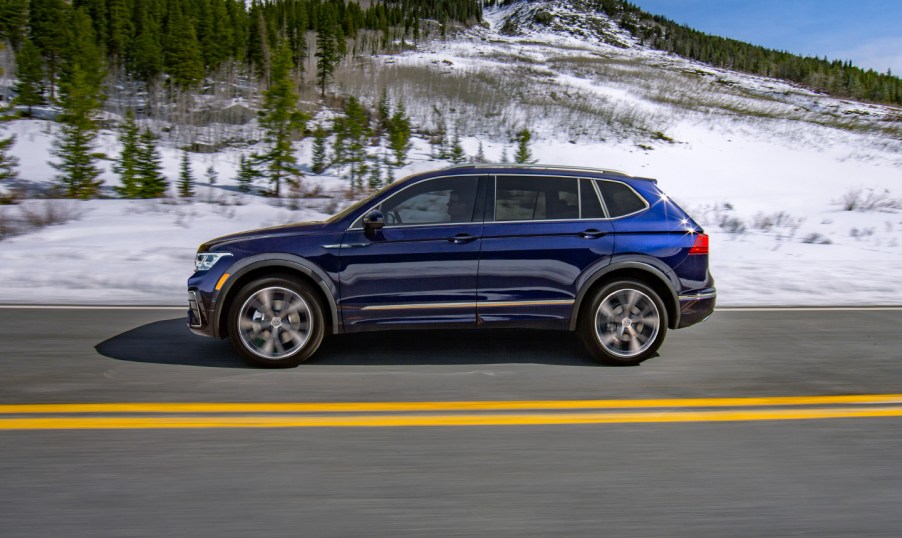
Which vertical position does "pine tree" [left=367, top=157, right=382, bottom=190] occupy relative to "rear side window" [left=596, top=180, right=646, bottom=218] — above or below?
above

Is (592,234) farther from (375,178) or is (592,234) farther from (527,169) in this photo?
(375,178)

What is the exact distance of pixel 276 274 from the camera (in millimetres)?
6020

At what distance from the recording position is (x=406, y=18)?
125m

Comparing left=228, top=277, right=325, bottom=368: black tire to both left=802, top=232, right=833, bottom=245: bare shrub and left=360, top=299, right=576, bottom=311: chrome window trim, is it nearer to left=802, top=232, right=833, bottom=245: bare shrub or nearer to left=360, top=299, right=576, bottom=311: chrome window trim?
left=360, top=299, right=576, bottom=311: chrome window trim

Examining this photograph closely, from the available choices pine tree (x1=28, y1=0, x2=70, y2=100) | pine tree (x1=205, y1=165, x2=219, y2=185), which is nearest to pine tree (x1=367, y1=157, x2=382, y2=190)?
pine tree (x1=205, y1=165, x2=219, y2=185)

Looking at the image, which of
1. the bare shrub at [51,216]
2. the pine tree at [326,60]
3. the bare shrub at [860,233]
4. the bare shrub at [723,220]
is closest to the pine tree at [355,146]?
the bare shrub at [51,216]

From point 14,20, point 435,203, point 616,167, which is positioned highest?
point 14,20

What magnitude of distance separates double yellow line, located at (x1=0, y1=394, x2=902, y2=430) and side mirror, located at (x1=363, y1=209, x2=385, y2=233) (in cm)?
158

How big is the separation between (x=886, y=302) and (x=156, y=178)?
25240 millimetres

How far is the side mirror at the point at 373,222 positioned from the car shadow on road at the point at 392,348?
3.67 feet

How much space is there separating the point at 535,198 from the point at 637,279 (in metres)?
1.12

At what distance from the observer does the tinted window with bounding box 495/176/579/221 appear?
619 cm

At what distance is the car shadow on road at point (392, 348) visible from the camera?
6.20 metres

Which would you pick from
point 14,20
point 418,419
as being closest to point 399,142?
point 418,419
